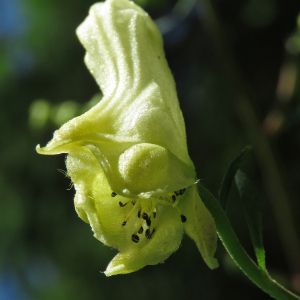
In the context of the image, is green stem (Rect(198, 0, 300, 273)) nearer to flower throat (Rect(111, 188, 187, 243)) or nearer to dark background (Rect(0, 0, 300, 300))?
dark background (Rect(0, 0, 300, 300))

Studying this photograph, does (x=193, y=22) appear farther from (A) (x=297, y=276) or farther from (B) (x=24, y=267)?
(B) (x=24, y=267)

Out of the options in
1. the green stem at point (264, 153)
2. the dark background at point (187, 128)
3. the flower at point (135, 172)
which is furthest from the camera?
the dark background at point (187, 128)

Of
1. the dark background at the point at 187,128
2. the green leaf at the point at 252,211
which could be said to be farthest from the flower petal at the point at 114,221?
the dark background at the point at 187,128

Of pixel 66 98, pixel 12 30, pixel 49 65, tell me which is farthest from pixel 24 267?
pixel 12 30

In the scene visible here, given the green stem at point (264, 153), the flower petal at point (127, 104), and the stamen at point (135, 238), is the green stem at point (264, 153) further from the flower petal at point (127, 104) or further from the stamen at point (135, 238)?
the stamen at point (135, 238)

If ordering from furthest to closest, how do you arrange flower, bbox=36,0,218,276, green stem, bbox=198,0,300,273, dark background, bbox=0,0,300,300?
dark background, bbox=0,0,300,300 → green stem, bbox=198,0,300,273 → flower, bbox=36,0,218,276

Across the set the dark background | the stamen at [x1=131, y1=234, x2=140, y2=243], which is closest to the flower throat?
the stamen at [x1=131, y1=234, x2=140, y2=243]

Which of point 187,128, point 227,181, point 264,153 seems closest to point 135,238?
point 227,181

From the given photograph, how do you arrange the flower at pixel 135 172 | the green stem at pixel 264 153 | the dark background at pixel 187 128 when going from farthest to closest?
the dark background at pixel 187 128 → the green stem at pixel 264 153 → the flower at pixel 135 172
